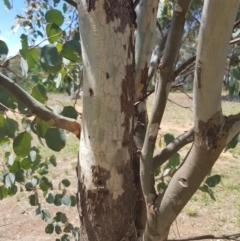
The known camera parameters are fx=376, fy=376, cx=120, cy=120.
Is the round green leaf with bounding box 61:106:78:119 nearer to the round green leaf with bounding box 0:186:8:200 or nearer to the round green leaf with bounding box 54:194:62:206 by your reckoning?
the round green leaf with bounding box 0:186:8:200

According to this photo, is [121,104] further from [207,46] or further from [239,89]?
[239,89]

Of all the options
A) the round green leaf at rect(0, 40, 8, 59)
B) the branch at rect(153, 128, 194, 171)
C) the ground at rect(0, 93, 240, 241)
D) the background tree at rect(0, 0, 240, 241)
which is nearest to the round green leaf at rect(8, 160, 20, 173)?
the background tree at rect(0, 0, 240, 241)

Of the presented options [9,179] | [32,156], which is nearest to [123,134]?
[32,156]

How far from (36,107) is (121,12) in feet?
0.68

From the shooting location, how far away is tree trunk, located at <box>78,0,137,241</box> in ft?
1.92

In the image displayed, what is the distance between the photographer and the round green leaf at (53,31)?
71 cm

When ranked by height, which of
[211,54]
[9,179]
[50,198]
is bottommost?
[50,198]

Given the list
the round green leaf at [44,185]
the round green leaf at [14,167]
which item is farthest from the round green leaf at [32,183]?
the round green leaf at [14,167]

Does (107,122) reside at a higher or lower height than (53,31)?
lower

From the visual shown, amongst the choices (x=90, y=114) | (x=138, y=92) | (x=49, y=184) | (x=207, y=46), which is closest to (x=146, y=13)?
(x=138, y=92)

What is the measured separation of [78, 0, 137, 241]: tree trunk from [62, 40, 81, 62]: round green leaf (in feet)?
0.37

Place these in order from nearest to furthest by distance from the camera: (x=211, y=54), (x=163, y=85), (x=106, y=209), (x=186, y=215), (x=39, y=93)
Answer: (x=211, y=54), (x=163, y=85), (x=106, y=209), (x=39, y=93), (x=186, y=215)

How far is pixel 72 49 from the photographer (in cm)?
72

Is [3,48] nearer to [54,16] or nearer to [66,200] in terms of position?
[54,16]
